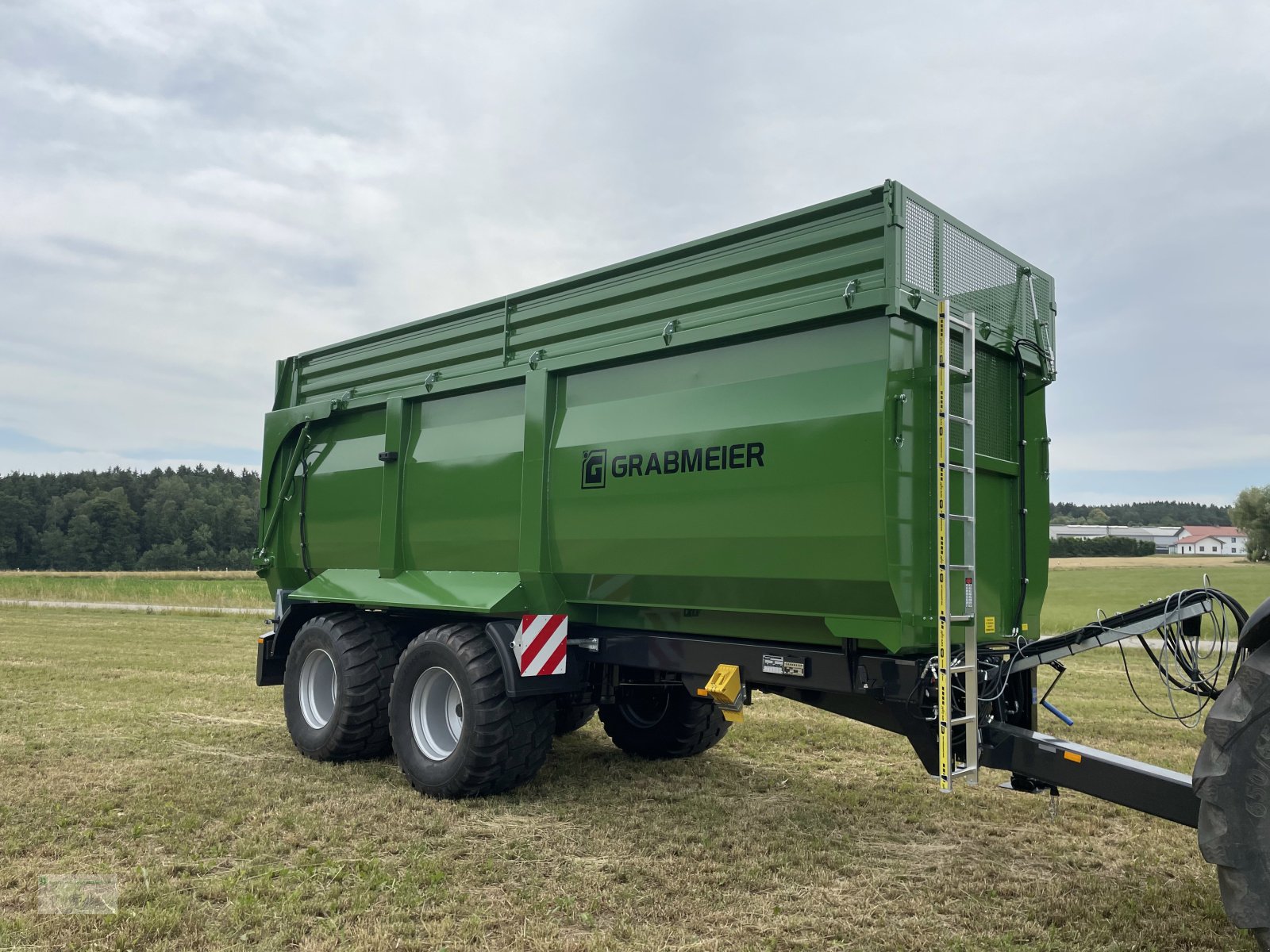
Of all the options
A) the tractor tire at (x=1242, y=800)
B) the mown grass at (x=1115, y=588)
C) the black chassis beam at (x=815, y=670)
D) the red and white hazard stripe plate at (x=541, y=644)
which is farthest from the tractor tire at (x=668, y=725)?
the mown grass at (x=1115, y=588)

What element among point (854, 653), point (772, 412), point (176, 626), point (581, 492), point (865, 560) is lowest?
point (176, 626)

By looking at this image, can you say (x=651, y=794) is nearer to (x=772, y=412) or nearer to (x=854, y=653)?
(x=854, y=653)

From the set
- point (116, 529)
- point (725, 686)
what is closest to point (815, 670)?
point (725, 686)

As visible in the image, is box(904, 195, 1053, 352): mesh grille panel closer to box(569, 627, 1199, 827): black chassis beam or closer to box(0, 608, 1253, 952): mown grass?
box(569, 627, 1199, 827): black chassis beam

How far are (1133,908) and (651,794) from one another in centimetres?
307

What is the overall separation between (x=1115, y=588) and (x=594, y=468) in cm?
3260

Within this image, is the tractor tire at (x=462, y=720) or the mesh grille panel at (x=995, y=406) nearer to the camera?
the mesh grille panel at (x=995, y=406)

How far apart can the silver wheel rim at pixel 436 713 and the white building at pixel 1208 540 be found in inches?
4696

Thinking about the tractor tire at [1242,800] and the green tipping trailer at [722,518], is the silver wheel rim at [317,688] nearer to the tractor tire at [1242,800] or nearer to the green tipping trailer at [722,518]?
the green tipping trailer at [722,518]

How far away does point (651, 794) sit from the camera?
6477 mm

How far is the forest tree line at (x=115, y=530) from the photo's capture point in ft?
226

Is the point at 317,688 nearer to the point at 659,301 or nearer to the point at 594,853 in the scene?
the point at 594,853

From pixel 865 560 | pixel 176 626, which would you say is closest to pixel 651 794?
pixel 865 560

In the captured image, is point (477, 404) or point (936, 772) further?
point (477, 404)
